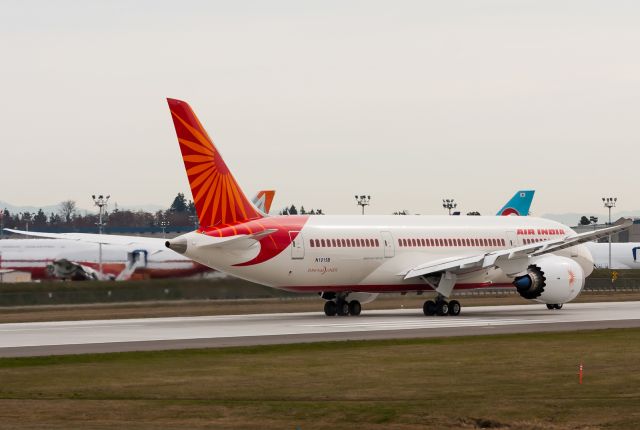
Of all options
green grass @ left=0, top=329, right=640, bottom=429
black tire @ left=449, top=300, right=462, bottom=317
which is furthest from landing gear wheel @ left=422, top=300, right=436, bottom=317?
green grass @ left=0, top=329, right=640, bottom=429

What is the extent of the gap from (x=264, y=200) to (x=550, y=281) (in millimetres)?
22930

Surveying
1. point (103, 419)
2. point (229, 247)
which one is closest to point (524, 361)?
point (103, 419)

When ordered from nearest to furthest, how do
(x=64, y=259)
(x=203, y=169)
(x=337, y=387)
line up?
(x=337, y=387)
(x=203, y=169)
(x=64, y=259)

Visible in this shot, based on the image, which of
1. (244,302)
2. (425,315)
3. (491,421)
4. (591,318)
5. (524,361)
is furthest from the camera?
(244,302)

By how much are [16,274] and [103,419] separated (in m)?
84.6

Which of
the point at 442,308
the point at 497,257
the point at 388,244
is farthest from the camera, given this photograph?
the point at 442,308

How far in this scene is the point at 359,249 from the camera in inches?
2009

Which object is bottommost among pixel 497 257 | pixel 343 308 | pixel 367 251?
pixel 343 308

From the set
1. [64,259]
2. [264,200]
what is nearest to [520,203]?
[264,200]

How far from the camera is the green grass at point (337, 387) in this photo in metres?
19.9

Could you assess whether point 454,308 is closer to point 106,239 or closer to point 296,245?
point 296,245

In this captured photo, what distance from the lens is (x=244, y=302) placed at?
197 ft

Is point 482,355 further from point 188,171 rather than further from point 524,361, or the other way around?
point 188,171

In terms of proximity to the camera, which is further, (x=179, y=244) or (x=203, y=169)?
(x=203, y=169)
